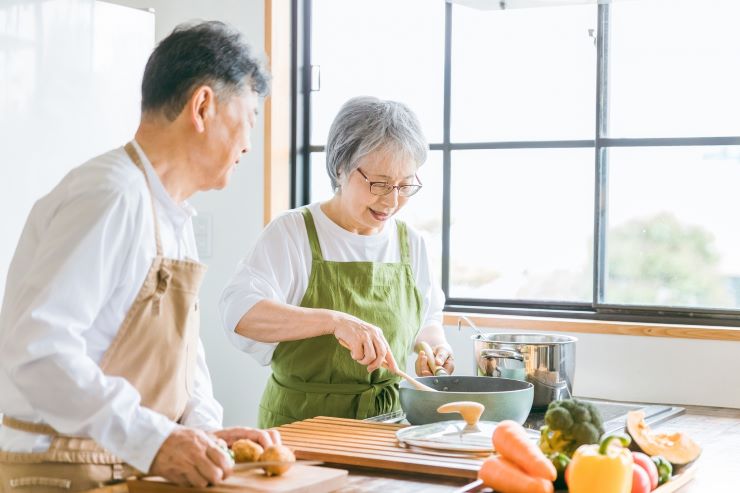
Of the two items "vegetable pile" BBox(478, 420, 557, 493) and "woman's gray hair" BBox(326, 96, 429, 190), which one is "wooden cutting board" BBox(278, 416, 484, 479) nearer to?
"vegetable pile" BBox(478, 420, 557, 493)

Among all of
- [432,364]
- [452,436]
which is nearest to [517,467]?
[452,436]

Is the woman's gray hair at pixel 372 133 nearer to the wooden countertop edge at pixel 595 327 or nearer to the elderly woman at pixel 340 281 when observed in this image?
the elderly woman at pixel 340 281

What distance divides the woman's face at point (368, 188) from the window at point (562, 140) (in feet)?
3.24

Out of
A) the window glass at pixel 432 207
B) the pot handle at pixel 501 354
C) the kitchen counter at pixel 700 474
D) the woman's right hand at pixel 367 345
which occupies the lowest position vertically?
Result: the kitchen counter at pixel 700 474

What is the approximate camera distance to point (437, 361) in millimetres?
2498

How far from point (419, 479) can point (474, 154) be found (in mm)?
2024

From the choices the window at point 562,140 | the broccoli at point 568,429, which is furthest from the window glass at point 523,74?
the broccoli at point 568,429

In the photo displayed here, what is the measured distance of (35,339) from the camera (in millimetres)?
1375

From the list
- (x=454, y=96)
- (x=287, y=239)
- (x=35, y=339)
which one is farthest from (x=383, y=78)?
(x=35, y=339)

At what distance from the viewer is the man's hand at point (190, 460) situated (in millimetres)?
1455

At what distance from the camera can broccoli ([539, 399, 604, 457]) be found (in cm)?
165

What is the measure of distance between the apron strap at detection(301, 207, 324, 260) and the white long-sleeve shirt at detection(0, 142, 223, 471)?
953 millimetres

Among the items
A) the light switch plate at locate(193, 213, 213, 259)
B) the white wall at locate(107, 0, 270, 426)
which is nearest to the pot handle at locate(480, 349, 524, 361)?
the white wall at locate(107, 0, 270, 426)

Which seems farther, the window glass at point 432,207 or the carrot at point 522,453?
the window glass at point 432,207
